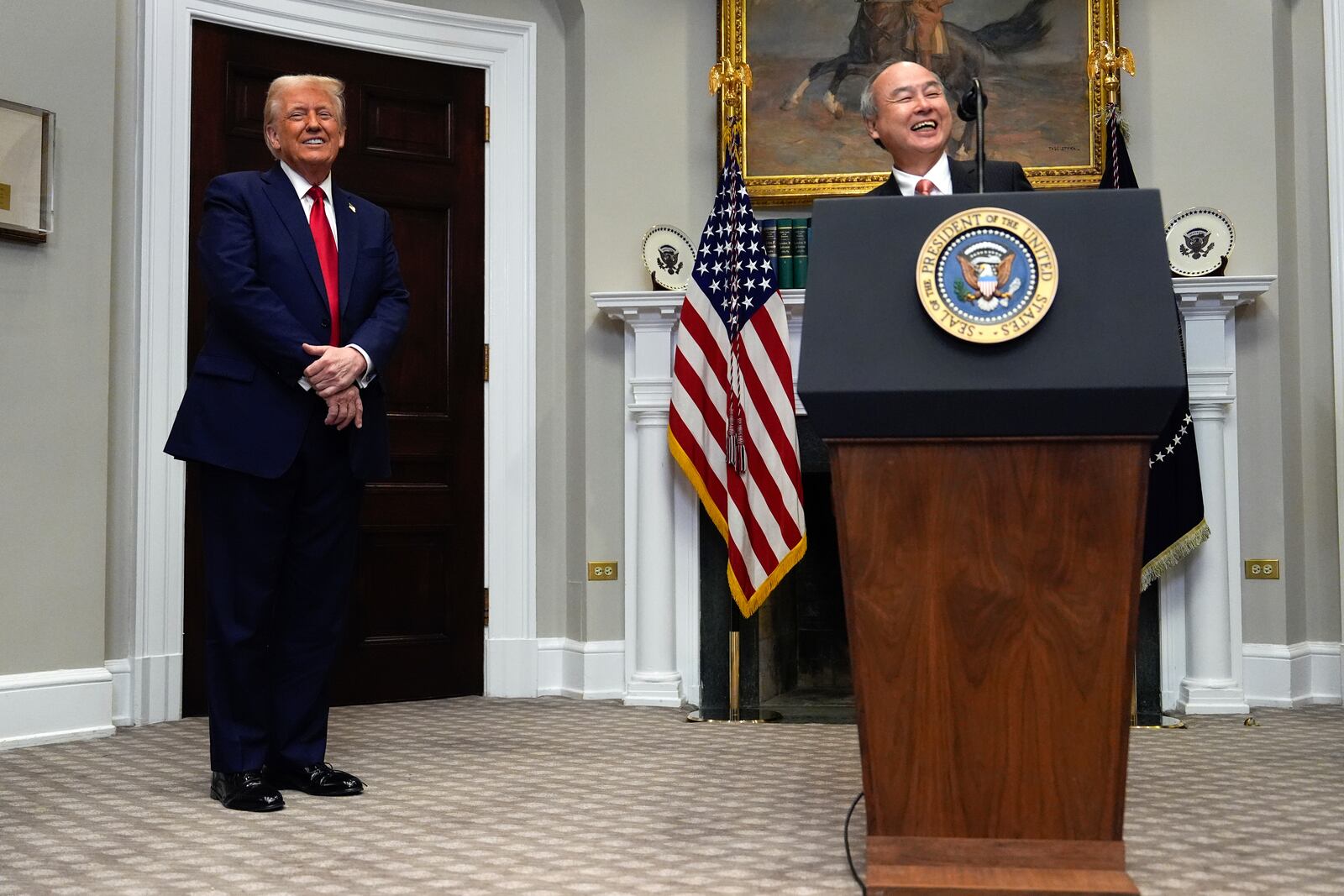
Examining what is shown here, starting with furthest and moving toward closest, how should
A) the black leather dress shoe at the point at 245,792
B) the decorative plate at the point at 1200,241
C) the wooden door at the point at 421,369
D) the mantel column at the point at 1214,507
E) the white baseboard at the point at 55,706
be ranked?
the wooden door at the point at 421,369 → the decorative plate at the point at 1200,241 → the mantel column at the point at 1214,507 → the white baseboard at the point at 55,706 → the black leather dress shoe at the point at 245,792

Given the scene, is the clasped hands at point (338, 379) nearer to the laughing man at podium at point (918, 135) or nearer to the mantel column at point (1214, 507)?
the laughing man at podium at point (918, 135)

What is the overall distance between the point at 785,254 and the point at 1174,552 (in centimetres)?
186

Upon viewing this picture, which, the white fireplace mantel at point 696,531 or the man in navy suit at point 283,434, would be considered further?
the white fireplace mantel at point 696,531

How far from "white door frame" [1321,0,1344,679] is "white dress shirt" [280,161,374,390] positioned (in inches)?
150

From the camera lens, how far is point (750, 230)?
15.9 ft

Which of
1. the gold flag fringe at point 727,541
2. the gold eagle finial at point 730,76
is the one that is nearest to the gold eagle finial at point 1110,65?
the gold eagle finial at point 730,76

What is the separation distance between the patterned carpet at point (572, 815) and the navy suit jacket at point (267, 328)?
0.88 m

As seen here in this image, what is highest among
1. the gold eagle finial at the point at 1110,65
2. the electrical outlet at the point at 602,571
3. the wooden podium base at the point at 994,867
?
the gold eagle finial at the point at 1110,65

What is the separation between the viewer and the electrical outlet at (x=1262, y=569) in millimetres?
5074

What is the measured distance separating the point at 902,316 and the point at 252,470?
5.94 feet

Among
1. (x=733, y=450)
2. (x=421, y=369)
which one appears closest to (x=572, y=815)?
(x=733, y=450)

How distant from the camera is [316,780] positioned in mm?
3338

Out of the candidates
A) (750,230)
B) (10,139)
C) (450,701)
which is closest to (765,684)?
(450,701)

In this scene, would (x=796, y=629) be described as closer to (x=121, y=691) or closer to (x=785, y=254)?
(x=785, y=254)
